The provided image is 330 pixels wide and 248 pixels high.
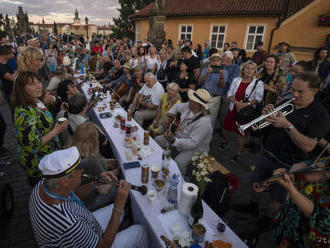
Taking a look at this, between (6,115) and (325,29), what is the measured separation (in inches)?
670

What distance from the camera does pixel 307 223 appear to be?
168 cm

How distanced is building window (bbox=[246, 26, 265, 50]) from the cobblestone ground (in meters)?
12.4

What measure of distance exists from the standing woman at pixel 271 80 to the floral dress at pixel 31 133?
4755mm

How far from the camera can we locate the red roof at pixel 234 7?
13.5 metres

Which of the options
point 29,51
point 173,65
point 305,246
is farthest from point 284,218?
point 173,65

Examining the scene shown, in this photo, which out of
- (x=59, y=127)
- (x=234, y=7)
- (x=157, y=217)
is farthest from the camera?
(x=234, y=7)

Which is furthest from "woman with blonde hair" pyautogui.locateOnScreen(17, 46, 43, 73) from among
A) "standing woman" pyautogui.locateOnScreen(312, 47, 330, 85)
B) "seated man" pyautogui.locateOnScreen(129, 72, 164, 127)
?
"standing woman" pyautogui.locateOnScreen(312, 47, 330, 85)

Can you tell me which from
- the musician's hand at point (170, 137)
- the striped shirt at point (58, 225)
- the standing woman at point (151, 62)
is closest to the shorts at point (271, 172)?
the musician's hand at point (170, 137)

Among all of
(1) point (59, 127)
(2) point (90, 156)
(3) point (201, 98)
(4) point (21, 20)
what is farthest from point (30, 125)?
(4) point (21, 20)

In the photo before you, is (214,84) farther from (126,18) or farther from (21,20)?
(21,20)

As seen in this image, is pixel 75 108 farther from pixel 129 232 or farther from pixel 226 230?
pixel 226 230

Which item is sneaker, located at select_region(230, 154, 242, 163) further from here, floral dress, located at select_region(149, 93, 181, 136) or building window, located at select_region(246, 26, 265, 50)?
building window, located at select_region(246, 26, 265, 50)

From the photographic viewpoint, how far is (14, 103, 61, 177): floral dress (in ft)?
8.09

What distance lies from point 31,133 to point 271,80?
5.25 metres
